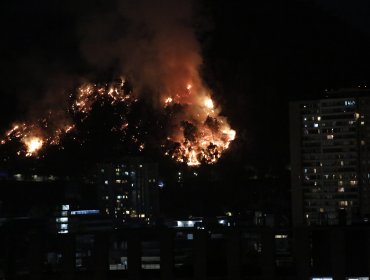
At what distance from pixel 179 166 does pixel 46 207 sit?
35.0 ft

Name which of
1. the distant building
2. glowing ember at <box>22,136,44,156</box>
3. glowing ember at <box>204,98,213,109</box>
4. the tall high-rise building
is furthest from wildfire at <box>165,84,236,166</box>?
the tall high-rise building

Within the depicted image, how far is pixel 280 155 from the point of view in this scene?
41.6 meters

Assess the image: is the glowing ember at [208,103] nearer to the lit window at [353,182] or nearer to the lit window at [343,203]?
the lit window at [353,182]

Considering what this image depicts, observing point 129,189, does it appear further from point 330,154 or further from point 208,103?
point 208,103

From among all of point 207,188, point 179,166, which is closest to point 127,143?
point 179,166

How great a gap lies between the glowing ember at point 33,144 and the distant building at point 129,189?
9.89 m

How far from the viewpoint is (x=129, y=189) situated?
37.3 m

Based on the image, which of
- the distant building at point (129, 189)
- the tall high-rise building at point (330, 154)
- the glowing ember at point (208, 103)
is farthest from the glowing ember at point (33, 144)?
the tall high-rise building at point (330, 154)

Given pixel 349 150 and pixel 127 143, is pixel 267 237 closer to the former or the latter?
pixel 349 150

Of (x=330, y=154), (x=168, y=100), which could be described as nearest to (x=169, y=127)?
(x=168, y=100)

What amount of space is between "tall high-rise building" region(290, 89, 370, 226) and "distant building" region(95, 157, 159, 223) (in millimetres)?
7648

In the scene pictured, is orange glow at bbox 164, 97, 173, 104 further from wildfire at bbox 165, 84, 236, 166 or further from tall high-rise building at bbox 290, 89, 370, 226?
tall high-rise building at bbox 290, 89, 370, 226

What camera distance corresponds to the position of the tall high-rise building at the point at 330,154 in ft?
98.6

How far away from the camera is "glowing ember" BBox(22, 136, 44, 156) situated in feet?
161
